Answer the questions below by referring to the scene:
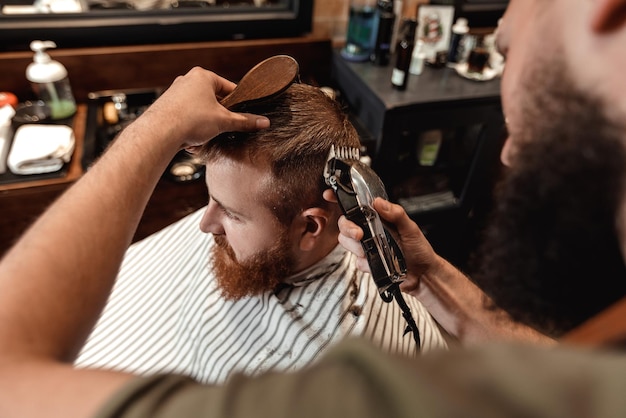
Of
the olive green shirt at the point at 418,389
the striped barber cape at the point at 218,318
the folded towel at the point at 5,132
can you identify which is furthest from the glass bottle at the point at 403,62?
the olive green shirt at the point at 418,389

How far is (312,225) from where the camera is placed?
126 cm

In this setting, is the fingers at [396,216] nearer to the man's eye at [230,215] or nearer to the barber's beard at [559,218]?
the barber's beard at [559,218]

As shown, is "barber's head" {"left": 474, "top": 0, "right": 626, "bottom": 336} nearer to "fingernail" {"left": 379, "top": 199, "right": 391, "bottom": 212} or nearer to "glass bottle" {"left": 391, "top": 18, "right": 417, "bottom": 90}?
"fingernail" {"left": 379, "top": 199, "right": 391, "bottom": 212}

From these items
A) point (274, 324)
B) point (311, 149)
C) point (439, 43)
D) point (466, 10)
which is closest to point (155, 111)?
point (311, 149)

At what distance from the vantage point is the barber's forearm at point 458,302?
1.21 m

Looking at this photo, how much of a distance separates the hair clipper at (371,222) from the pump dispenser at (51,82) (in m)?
1.56

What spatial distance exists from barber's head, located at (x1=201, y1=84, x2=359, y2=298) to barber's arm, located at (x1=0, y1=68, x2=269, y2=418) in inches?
10.7

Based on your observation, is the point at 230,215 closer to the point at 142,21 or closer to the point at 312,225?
the point at 312,225

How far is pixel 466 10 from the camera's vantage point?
2561 millimetres

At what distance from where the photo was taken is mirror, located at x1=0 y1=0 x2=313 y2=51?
1940 millimetres

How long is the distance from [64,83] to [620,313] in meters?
2.21

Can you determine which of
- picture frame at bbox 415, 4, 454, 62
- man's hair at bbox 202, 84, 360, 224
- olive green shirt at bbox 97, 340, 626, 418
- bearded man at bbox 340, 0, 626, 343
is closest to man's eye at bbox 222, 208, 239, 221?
man's hair at bbox 202, 84, 360, 224

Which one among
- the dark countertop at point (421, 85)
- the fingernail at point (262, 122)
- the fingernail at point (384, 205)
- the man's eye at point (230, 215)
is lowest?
the man's eye at point (230, 215)

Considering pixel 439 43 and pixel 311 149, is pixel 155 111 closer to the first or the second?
pixel 311 149
